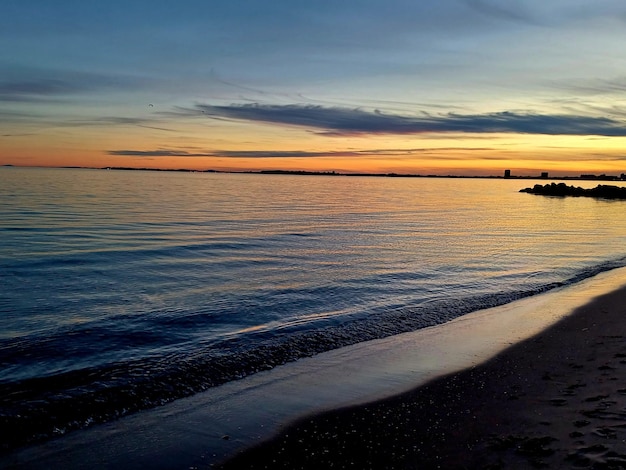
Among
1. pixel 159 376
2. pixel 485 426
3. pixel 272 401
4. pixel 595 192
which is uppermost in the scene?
pixel 595 192

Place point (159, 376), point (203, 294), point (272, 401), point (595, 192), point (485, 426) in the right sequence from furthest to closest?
1. point (595, 192)
2. point (203, 294)
3. point (159, 376)
4. point (272, 401)
5. point (485, 426)

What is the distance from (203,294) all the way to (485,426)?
33.4ft

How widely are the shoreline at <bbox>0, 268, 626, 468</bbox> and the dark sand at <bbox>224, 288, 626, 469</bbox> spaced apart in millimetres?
202

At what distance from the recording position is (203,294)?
15.0 meters

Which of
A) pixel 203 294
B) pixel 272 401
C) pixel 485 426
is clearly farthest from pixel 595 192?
pixel 272 401

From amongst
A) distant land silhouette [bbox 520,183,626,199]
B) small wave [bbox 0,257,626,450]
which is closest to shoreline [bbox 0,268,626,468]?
small wave [bbox 0,257,626,450]

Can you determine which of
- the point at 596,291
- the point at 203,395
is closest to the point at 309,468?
the point at 203,395

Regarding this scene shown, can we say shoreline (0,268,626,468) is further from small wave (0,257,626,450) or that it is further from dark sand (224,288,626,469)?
small wave (0,257,626,450)

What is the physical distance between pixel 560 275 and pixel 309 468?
16449 mm

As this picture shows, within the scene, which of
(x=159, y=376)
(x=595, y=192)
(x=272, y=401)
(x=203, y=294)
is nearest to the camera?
(x=272, y=401)

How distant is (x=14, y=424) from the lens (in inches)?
272

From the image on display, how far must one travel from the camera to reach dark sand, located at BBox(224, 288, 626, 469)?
18.3 feet

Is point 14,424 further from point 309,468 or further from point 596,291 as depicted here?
point 596,291

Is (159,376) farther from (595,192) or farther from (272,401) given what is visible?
(595,192)
